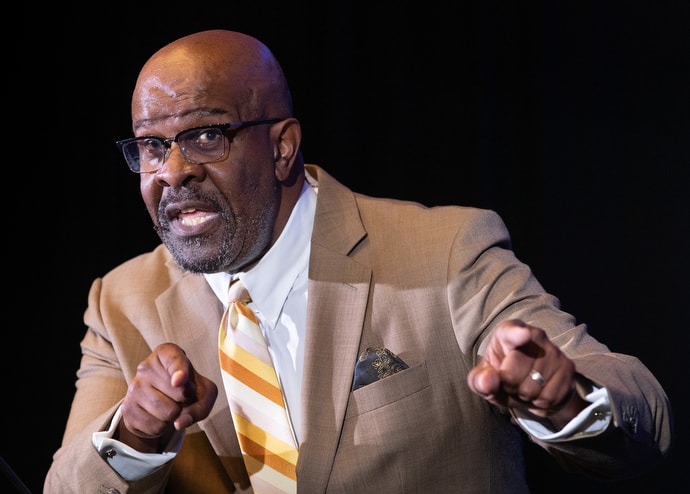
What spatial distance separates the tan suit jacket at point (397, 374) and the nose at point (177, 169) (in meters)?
0.34

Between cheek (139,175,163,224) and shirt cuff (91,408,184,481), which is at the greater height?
cheek (139,175,163,224)

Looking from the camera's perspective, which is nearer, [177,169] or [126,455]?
[126,455]

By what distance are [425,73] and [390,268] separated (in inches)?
35.3

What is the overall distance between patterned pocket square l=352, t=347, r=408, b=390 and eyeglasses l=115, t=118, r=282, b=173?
0.60m

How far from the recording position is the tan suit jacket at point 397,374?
198cm

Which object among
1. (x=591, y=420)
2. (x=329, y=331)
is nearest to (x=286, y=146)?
(x=329, y=331)

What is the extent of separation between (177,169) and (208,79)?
0.77 ft

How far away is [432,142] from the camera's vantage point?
2.79 meters

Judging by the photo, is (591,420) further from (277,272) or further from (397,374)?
(277,272)

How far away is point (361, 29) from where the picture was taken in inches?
110

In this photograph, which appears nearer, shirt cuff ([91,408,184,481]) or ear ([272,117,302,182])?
shirt cuff ([91,408,184,481])

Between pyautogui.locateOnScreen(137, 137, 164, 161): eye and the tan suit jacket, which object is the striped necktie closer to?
the tan suit jacket

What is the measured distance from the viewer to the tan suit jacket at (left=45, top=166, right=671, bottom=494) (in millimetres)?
1979

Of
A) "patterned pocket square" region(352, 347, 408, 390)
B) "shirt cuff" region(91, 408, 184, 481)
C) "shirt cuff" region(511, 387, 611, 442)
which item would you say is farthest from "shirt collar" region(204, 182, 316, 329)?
"shirt cuff" region(511, 387, 611, 442)
